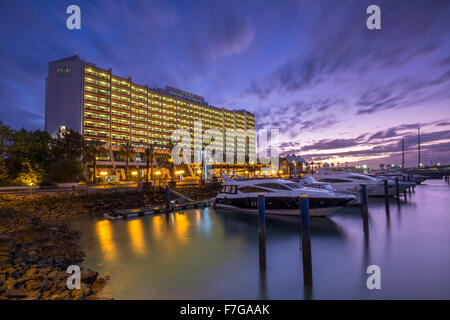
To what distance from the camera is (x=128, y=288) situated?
7570 mm

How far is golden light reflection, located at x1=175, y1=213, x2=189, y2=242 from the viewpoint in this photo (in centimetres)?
1445

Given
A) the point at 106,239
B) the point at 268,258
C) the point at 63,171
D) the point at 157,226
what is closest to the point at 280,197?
the point at 268,258

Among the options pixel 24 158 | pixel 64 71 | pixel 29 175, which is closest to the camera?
pixel 29 175

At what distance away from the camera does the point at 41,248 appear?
34.3 feet

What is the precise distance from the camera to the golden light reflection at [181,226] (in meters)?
14.4

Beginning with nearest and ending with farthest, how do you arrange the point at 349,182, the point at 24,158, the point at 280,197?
the point at 280,197 < the point at 349,182 < the point at 24,158

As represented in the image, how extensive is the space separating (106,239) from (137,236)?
5.50ft

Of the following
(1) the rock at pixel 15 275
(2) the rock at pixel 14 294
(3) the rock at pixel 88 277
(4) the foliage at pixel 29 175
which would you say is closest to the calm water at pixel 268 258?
(3) the rock at pixel 88 277

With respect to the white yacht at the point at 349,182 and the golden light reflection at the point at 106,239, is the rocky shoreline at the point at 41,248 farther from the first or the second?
the white yacht at the point at 349,182

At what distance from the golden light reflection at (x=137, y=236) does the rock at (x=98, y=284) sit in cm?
341

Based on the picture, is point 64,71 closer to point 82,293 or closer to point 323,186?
point 323,186
